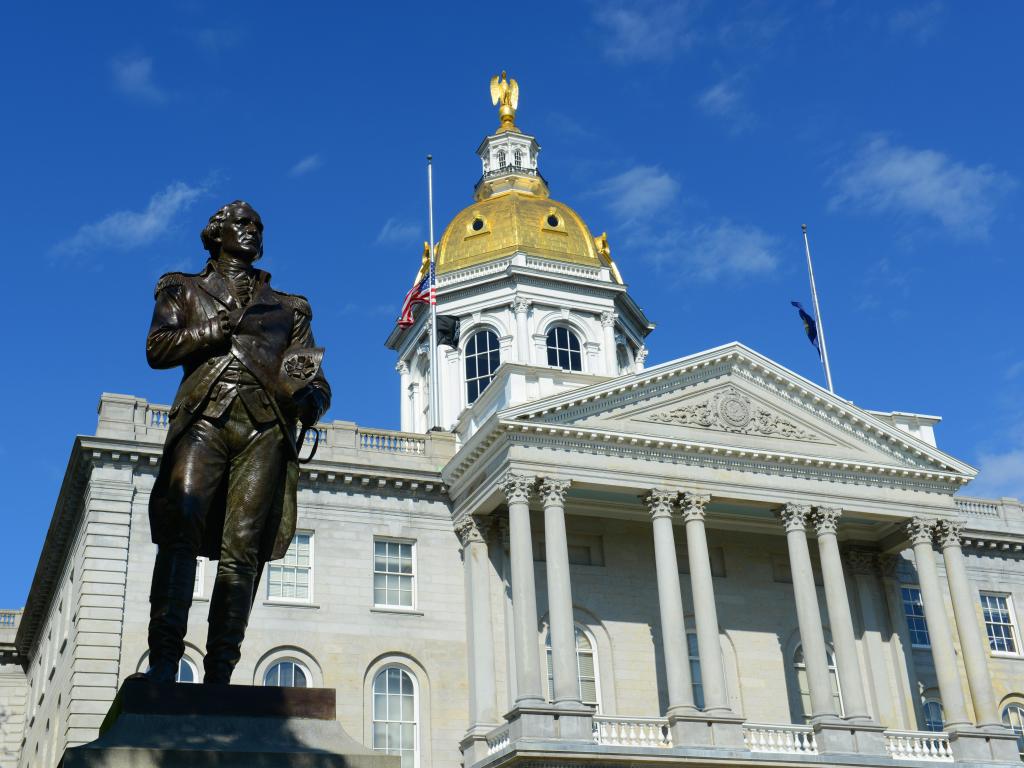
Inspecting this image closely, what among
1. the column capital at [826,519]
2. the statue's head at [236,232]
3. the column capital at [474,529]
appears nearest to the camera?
the statue's head at [236,232]

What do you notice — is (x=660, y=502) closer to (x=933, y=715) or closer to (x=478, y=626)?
(x=478, y=626)

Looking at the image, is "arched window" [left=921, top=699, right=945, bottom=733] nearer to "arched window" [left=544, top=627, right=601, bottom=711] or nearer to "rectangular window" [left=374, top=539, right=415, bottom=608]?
"arched window" [left=544, top=627, right=601, bottom=711]

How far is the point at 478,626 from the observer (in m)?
35.2

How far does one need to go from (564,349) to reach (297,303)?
41528mm

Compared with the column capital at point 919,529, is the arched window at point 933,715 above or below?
below

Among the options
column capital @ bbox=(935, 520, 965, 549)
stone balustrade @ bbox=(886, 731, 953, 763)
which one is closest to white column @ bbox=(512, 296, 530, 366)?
column capital @ bbox=(935, 520, 965, 549)

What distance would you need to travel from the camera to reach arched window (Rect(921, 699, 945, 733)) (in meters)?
39.9

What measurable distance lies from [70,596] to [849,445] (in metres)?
22.0

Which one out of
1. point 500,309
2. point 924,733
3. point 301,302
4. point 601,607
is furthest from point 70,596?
point 301,302

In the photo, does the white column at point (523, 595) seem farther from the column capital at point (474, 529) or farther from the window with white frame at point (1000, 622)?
the window with white frame at point (1000, 622)

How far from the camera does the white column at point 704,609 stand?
1291 inches

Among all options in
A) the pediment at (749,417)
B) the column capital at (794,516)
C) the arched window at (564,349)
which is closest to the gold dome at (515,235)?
the arched window at (564,349)

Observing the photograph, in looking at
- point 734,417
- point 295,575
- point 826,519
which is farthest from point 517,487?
point 826,519

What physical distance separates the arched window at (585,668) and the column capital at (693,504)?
446 centimetres
